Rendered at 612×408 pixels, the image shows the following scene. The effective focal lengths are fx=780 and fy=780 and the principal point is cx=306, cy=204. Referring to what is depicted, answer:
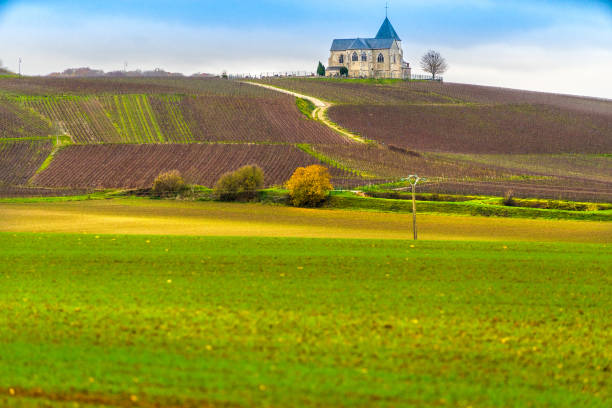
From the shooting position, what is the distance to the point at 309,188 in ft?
202

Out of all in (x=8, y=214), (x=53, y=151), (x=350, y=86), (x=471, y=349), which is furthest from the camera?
(x=350, y=86)

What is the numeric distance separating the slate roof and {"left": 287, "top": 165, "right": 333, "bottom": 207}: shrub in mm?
112437

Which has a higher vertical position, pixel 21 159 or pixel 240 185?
pixel 21 159

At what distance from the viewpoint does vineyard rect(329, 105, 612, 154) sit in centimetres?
9781

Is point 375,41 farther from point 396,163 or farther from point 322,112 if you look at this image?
point 396,163

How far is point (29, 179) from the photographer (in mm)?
71125

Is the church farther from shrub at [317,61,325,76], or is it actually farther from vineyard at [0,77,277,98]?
vineyard at [0,77,277,98]

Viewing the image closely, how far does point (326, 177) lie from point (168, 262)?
38.4 meters

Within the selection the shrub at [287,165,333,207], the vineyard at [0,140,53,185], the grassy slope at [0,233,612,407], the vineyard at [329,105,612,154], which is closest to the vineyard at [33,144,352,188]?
the vineyard at [0,140,53,185]

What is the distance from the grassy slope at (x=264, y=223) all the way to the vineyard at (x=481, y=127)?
40428mm

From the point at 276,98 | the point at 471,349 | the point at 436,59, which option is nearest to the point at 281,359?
the point at 471,349

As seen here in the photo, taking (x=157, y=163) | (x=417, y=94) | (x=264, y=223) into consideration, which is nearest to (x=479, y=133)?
(x=417, y=94)

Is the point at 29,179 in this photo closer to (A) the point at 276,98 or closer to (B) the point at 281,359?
(A) the point at 276,98

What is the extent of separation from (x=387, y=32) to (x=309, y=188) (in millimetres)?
117745
